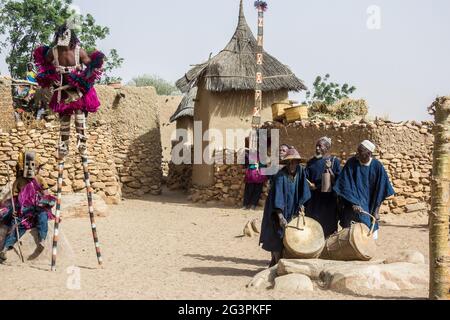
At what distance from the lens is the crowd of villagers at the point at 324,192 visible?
24.5 feet

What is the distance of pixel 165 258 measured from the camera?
905cm

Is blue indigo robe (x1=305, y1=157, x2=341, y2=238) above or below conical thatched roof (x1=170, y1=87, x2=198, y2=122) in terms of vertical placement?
below

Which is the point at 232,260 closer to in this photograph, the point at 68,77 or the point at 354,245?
the point at 354,245

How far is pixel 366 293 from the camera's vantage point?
6.17m

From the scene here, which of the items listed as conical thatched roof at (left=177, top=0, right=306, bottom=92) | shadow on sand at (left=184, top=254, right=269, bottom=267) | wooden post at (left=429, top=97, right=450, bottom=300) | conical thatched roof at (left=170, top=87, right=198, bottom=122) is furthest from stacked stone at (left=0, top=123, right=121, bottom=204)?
wooden post at (left=429, top=97, right=450, bottom=300)

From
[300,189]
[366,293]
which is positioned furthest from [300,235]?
[366,293]

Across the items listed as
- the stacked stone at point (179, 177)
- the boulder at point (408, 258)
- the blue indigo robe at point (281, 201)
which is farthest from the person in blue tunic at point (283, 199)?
the stacked stone at point (179, 177)

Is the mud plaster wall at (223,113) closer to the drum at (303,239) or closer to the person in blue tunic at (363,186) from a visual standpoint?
the person in blue tunic at (363,186)

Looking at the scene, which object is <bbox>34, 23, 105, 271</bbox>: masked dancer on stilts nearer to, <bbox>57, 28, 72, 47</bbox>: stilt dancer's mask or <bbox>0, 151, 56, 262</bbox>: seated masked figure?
<bbox>57, 28, 72, 47</bbox>: stilt dancer's mask

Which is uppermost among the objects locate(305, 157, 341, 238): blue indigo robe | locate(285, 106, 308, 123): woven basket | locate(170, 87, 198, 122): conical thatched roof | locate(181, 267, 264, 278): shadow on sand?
locate(170, 87, 198, 122): conical thatched roof

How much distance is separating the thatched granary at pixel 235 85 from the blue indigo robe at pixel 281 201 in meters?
→ 9.52

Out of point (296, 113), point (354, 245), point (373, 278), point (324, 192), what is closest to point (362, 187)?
point (324, 192)

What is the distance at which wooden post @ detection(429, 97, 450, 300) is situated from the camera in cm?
566

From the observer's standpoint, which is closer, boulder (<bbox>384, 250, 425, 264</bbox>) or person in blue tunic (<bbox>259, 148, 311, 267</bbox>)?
boulder (<bbox>384, 250, 425, 264</bbox>)
